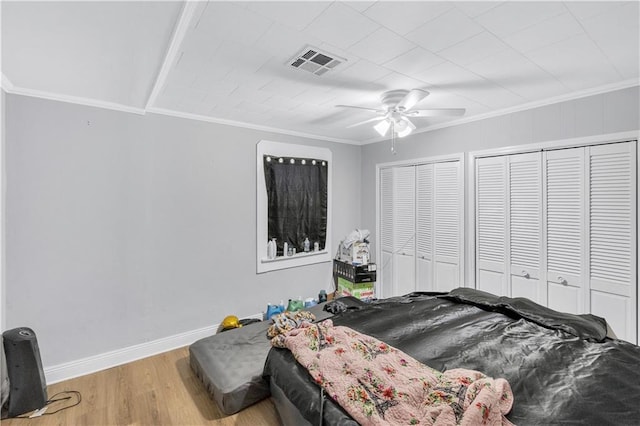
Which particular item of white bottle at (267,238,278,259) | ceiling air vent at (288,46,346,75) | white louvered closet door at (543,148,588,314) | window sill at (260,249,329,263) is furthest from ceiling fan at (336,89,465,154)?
window sill at (260,249,329,263)

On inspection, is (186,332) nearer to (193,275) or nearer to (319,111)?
(193,275)

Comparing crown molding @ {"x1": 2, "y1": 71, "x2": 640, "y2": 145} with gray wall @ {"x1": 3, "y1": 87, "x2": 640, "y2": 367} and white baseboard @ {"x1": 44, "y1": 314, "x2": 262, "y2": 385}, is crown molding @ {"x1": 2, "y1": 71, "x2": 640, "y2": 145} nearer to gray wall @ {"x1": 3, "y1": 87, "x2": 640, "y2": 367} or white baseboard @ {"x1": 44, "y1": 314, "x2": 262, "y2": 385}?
gray wall @ {"x1": 3, "y1": 87, "x2": 640, "y2": 367}

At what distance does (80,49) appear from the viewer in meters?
1.83

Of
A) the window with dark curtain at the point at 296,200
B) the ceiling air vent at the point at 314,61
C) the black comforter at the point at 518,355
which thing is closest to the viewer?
the black comforter at the point at 518,355

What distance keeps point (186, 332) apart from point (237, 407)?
138cm

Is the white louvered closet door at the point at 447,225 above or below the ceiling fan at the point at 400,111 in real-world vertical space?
below

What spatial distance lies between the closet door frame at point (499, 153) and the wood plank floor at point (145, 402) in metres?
2.64

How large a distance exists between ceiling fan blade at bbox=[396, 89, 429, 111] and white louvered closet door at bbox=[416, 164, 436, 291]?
1575mm

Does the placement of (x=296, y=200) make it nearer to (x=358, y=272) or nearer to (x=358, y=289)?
(x=358, y=272)

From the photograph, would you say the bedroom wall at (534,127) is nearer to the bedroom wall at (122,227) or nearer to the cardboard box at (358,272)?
the cardboard box at (358,272)

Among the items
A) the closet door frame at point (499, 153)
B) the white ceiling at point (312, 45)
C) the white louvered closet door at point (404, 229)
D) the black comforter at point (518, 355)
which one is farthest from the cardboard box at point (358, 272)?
the white ceiling at point (312, 45)

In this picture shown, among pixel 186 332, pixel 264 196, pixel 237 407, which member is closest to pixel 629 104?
pixel 264 196

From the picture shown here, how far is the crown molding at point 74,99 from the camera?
2.38 metres

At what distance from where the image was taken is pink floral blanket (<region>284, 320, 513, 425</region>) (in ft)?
4.15
